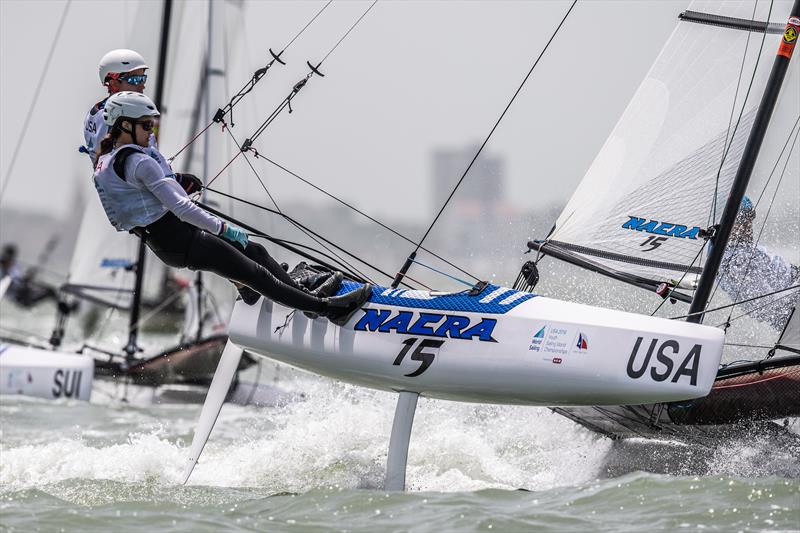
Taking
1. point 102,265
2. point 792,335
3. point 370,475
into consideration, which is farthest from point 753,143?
point 102,265

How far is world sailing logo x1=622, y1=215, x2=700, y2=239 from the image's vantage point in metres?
5.19

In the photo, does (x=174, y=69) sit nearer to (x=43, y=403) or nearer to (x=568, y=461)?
(x=43, y=403)

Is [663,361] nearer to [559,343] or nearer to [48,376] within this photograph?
[559,343]

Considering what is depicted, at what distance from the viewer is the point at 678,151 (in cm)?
533

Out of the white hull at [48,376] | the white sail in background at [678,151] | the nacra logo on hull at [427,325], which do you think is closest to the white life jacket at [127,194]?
the nacra logo on hull at [427,325]

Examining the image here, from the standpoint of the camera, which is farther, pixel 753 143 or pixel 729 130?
pixel 729 130

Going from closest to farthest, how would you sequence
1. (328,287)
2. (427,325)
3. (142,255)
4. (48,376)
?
(427,325), (328,287), (48,376), (142,255)

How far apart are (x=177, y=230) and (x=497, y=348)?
48.8 inches

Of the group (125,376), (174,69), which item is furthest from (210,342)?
(174,69)

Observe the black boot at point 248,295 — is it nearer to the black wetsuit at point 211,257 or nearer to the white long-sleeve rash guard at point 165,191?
the black wetsuit at point 211,257

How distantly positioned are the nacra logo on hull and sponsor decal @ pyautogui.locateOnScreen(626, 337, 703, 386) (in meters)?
0.52

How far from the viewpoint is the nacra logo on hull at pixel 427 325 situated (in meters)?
4.29

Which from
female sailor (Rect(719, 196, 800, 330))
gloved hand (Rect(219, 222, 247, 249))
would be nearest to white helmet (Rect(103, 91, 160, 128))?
gloved hand (Rect(219, 222, 247, 249))

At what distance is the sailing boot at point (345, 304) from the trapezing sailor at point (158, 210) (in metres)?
0.09
